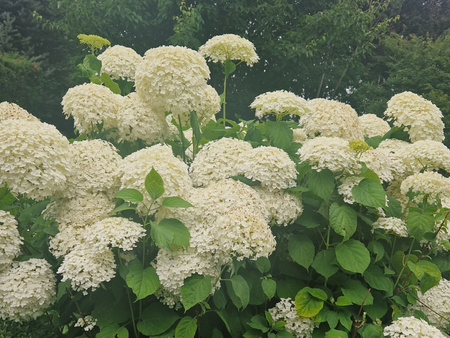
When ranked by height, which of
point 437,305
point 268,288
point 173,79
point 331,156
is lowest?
point 437,305

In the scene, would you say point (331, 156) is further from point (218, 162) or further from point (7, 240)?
point (7, 240)

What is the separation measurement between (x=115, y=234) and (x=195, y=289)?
18.1 inches

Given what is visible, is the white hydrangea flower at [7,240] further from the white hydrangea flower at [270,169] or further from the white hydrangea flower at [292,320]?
the white hydrangea flower at [292,320]

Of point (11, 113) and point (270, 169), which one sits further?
point (11, 113)

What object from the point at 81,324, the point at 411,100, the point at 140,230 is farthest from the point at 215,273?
the point at 411,100

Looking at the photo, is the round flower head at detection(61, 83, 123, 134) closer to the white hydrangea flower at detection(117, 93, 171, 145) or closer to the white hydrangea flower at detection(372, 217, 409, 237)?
the white hydrangea flower at detection(117, 93, 171, 145)

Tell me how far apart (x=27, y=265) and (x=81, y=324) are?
1.39ft

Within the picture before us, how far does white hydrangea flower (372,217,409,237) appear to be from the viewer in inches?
100

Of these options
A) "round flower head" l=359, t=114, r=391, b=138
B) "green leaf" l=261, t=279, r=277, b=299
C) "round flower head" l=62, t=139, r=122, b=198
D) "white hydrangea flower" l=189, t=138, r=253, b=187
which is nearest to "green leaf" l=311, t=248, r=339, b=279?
"green leaf" l=261, t=279, r=277, b=299

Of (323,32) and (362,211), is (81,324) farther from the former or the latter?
(323,32)

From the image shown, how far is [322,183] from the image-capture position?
2436mm

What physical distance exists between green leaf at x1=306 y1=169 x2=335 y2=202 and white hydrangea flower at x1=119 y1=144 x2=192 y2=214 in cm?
68

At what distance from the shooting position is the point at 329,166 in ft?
7.73

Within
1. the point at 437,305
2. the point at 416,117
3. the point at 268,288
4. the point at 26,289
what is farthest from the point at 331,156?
the point at 26,289
